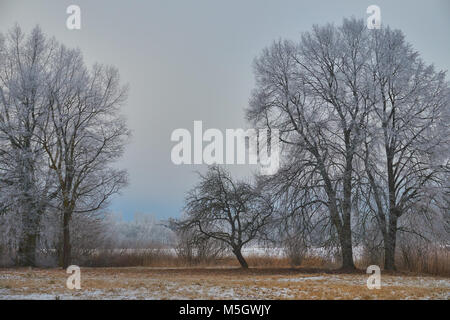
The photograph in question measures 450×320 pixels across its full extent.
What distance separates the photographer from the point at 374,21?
18234mm

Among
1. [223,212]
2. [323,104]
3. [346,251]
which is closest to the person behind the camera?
[346,251]

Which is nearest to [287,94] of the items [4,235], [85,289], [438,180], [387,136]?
[387,136]

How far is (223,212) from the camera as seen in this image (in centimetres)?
1972

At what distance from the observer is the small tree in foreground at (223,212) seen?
19.4 m

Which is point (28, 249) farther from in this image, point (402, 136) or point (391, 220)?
point (402, 136)

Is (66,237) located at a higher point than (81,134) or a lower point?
lower

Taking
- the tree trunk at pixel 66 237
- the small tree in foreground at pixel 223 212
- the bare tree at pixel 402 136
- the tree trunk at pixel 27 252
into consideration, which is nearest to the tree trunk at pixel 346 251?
the bare tree at pixel 402 136

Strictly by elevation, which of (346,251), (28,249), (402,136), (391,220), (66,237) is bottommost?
(28,249)

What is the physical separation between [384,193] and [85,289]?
12.1 metres

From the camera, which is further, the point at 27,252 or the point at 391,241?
the point at 27,252

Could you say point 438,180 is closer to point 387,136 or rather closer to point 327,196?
point 387,136

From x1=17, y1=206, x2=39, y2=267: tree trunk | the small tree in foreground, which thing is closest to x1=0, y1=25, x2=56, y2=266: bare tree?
x1=17, y1=206, x2=39, y2=267: tree trunk

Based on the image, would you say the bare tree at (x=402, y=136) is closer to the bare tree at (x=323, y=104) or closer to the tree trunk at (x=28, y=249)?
the bare tree at (x=323, y=104)

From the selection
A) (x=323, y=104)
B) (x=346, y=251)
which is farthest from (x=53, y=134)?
(x=346, y=251)
